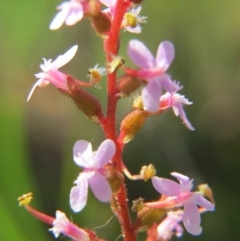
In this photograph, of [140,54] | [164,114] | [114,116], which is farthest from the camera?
[164,114]

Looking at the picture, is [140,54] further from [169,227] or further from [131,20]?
[169,227]

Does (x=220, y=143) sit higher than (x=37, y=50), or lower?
lower

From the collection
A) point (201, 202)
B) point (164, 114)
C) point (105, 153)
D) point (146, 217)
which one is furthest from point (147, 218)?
point (164, 114)

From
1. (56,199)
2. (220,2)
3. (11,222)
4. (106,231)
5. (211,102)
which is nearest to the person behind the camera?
(11,222)

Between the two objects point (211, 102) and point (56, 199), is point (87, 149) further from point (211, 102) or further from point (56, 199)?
point (211, 102)

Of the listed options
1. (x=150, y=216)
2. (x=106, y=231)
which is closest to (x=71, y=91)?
(x=150, y=216)

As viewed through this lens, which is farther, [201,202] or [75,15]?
[201,202]

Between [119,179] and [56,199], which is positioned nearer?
[119,179]
